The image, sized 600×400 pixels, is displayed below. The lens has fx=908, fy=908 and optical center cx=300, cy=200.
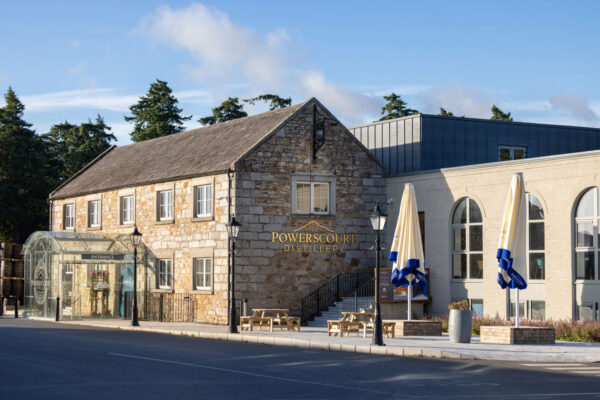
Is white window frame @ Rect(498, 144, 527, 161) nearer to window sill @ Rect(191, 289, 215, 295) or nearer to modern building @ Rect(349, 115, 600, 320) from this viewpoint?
modern building @ Rect(349, 115, 600, 320)

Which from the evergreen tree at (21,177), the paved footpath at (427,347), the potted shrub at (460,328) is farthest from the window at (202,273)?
the evergreen tree at (21,177)

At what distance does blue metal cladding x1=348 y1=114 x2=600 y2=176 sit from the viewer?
115 ft

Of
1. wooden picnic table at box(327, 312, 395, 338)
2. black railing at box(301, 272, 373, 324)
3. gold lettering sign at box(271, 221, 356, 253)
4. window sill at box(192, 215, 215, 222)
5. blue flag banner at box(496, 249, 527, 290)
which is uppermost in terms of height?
window sill at box(192, 215, 215, 222)

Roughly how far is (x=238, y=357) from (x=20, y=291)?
2485 cm

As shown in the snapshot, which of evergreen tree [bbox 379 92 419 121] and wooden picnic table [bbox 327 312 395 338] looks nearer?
Result: wooden picnic table [bbox 327 312 395 338]

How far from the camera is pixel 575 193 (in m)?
26.0

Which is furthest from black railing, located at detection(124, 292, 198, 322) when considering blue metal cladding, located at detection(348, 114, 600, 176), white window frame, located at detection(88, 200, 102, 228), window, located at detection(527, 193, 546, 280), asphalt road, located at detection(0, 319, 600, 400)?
window, located at detection(527, 193, 546, 280)

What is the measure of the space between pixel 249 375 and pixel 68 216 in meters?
29.7

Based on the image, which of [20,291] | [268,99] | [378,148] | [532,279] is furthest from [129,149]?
[532,279]

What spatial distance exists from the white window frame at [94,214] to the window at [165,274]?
585cm

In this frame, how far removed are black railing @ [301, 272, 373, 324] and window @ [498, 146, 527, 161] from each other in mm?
7941

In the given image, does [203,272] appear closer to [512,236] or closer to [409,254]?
[409,254]

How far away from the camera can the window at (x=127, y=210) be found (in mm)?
37531

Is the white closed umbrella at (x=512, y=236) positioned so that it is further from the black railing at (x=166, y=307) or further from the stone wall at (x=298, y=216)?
the black railing at (x=166, y=307)
